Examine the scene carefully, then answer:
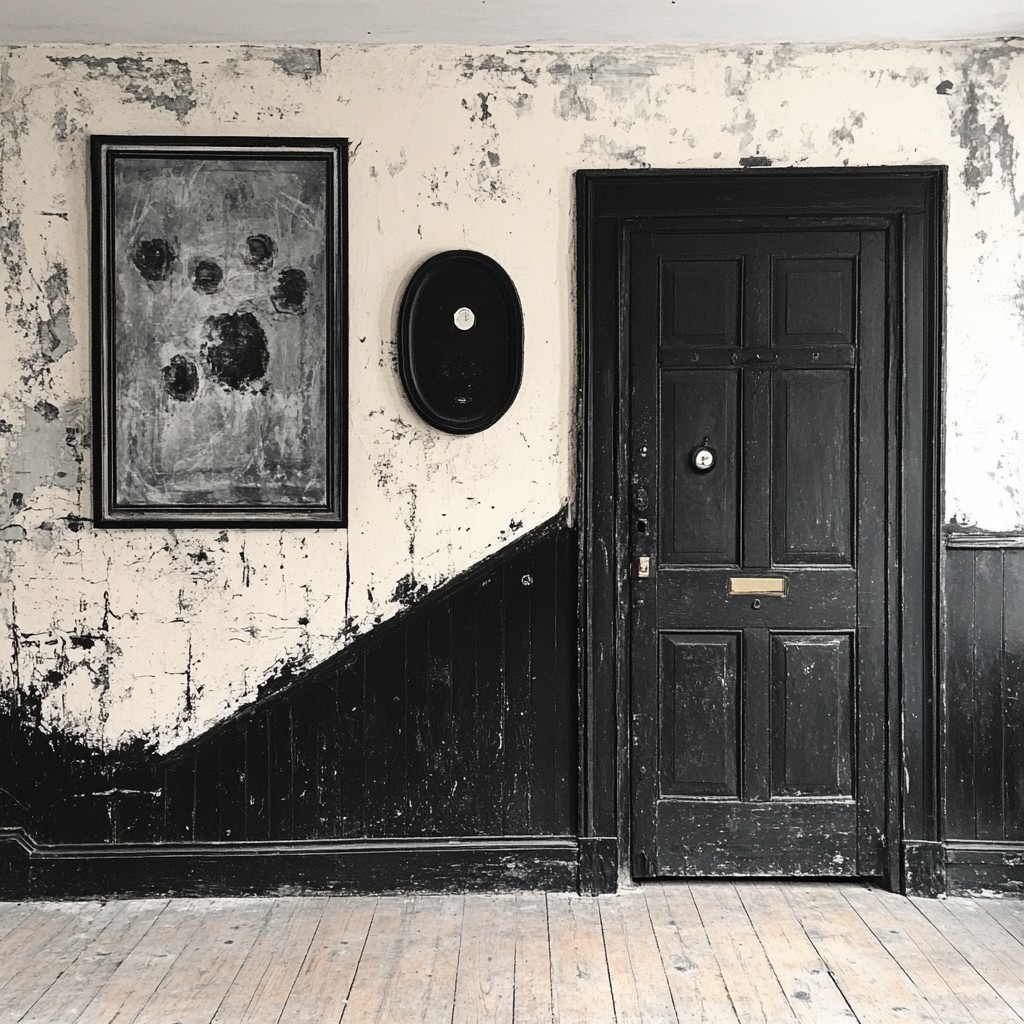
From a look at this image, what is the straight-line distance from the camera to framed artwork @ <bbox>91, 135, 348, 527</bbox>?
126 inches

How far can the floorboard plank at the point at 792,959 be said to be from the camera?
2.48 meters

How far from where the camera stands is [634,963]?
2736mm

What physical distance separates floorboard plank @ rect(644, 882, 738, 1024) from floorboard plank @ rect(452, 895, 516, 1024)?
1.38 ft

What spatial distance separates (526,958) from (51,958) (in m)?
1.32

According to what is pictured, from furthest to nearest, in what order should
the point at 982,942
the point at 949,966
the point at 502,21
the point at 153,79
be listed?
the point at 153,79 < the point at 502,21 < the point at 982,942 < the point at 949,966

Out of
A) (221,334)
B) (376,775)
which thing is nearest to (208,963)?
(376,775)

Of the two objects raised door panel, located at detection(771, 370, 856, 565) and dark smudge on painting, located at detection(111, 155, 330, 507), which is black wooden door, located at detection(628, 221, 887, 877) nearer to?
raised door panel, located at detection(771, 370, 856, 565)

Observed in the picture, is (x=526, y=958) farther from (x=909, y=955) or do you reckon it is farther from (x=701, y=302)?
(x=701, y=302)

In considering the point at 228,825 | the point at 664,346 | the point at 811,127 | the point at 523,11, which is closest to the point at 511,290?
the point at 664,346

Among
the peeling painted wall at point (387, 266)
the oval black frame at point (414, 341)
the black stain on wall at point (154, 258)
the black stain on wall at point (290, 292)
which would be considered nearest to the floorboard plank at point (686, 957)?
the peeling painted wall at point (387, 266)

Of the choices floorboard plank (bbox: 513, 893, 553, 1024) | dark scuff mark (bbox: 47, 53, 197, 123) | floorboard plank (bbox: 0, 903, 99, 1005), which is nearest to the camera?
floorboard plank (bbox: 513, 893, 553, 1024)

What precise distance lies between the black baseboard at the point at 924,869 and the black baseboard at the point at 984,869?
0.10 ft

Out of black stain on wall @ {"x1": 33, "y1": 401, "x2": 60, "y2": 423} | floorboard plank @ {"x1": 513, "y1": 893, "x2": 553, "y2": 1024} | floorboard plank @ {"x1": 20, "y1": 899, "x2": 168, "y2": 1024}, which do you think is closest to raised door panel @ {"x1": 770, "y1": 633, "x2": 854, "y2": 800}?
floorboard plank @ {"x1": 513, "y1": 893, "x2": 553, "y2": 1024}

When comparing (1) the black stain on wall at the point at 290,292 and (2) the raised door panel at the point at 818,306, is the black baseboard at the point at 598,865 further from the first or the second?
(1) the black stain on wall at the point at 290,292
